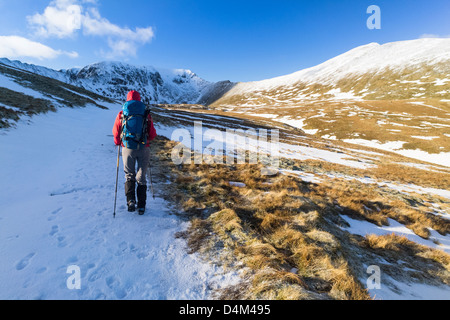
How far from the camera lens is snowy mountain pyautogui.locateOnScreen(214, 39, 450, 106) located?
370 ft

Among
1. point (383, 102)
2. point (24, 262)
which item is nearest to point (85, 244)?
point (24, 262)

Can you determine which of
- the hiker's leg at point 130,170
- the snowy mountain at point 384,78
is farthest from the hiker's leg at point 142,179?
the snowy mountain at point 384,78

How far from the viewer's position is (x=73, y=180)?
7664 millimetres

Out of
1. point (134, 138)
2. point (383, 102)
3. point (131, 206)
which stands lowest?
point (131, 206)

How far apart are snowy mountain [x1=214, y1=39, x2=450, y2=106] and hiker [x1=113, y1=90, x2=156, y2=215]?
139m

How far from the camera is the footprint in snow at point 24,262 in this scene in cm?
352

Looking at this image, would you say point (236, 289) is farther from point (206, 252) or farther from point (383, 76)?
point (383, 76)

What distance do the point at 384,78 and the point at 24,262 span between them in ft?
631

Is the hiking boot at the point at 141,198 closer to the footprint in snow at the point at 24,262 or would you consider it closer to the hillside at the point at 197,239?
the hillside at the point at 197,239

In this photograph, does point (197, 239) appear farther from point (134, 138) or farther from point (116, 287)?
point (134, 138)

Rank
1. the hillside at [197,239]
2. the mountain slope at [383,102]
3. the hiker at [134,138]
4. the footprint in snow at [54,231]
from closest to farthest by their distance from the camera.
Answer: the hillside at [197,239], the footprint in snow at [54,231], the hiker at [134,138], the mountain slope at [383,102]

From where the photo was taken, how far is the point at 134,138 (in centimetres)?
549
